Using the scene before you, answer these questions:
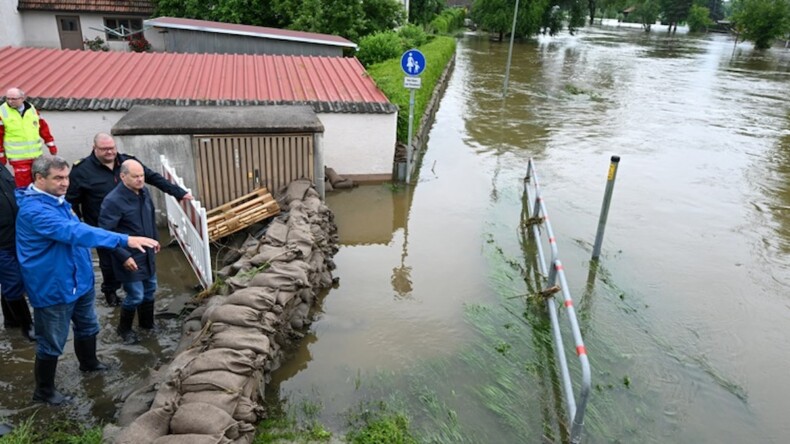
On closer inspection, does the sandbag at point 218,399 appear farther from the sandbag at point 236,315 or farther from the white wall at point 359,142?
the white wall at point 359,142

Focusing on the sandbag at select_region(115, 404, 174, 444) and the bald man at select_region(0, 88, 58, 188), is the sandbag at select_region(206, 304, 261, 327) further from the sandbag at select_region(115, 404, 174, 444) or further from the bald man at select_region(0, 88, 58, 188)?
the bald man at select_region(0, 88, 58, 188)

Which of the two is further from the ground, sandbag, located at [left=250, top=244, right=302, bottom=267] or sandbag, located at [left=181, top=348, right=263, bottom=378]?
sandbag, located at [left=250, top=244, right=302, bottom=267]

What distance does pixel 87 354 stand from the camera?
4.47 metres

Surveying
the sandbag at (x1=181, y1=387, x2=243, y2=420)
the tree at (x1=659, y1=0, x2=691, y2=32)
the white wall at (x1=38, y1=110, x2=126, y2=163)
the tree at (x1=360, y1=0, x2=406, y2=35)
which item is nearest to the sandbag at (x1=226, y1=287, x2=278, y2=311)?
the sandbag at (x1=181, y1=387, x2=243, y2=420)

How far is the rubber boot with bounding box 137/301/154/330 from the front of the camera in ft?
16.9

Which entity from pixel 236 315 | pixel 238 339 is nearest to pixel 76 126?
pixel 236 315

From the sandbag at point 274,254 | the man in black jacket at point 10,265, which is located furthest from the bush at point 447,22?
the man in black jacket at point 10,265

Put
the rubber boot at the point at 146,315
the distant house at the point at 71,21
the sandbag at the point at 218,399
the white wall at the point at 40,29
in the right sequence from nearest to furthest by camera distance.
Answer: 1. the sandbag at the point at 218,399
2. the rubber boot at the point at 146,315
3. the distant house at the point at 71,21
4. the white wall at the point at 40,29

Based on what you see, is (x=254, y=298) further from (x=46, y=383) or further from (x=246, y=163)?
(x=246, y=163)

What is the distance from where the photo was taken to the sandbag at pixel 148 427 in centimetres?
316

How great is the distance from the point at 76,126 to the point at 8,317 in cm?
421

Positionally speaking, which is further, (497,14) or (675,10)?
(675,10)

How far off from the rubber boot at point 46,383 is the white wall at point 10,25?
667 inches

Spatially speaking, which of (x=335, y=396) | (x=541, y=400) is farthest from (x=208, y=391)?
(x=541, y=400)
